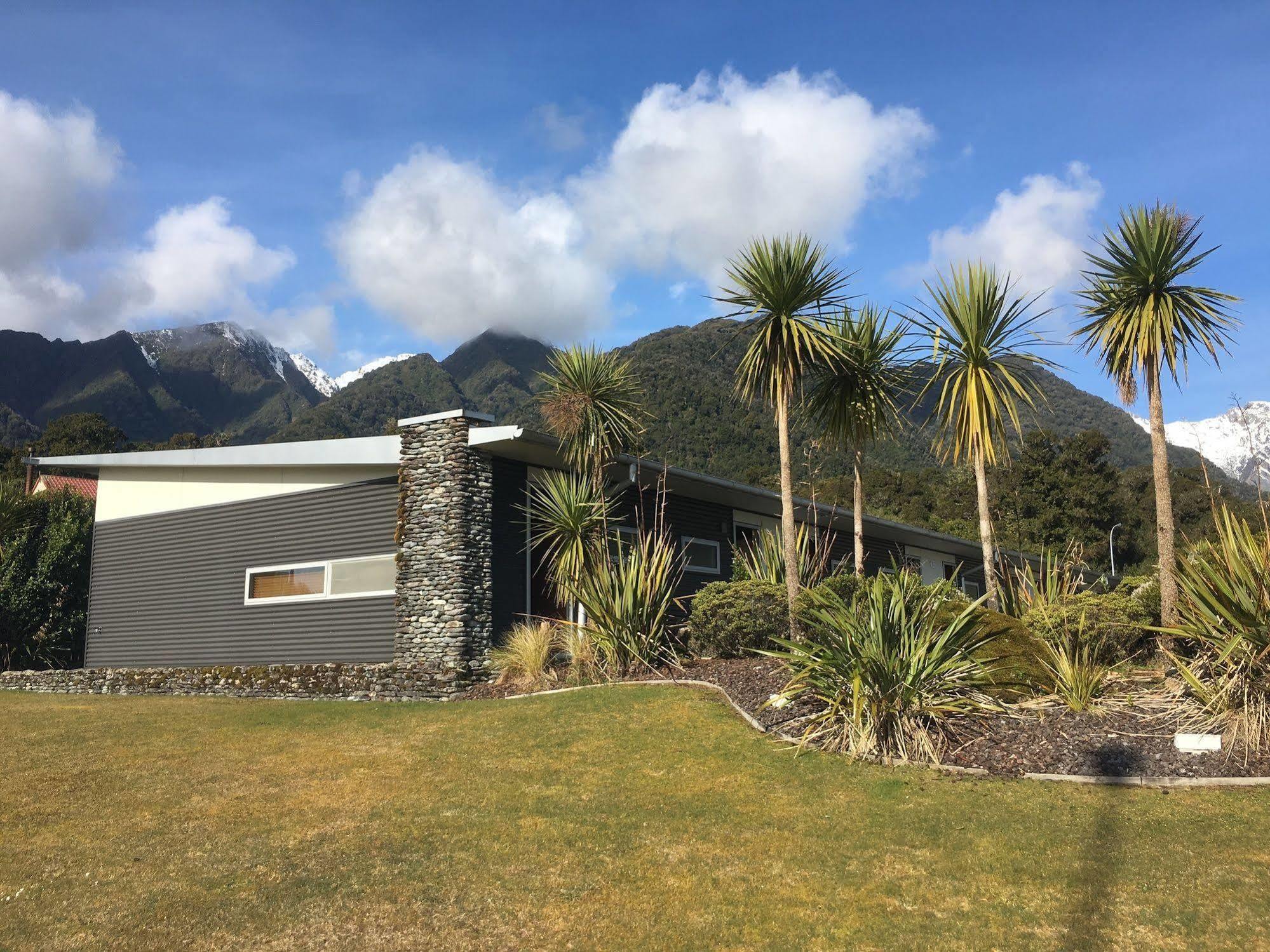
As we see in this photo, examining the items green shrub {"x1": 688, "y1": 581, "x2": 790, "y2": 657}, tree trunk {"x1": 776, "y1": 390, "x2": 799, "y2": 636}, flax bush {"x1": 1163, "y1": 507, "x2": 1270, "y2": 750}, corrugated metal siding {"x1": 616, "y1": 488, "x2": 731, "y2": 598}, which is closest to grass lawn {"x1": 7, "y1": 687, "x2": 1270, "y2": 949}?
flax bush {"x1": 1163, "y1": 507, "x2": 1270, "y2": 750}

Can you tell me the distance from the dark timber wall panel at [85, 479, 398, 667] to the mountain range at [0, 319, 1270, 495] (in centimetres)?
2980

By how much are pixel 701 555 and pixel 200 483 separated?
10016mm

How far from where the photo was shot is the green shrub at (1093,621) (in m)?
10.9

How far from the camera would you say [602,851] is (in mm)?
6562

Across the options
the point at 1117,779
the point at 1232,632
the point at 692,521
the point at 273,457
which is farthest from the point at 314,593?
the point at 1232,632

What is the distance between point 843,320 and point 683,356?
183 ft

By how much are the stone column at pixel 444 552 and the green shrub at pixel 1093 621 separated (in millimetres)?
7592

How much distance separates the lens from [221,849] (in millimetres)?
6586

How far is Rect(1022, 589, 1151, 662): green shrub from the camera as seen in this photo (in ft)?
35.7

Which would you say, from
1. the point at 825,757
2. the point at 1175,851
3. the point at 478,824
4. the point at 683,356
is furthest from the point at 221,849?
the point at 683,356

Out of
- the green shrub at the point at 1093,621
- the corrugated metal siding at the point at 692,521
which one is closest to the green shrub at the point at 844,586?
the green shrub at the point at 1093,621

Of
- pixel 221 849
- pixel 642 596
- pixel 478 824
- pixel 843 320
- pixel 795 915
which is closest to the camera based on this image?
pixel 795 915

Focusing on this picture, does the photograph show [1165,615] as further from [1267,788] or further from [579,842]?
[579,842]

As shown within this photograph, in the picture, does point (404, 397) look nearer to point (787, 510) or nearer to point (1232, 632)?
point (787, 510)
